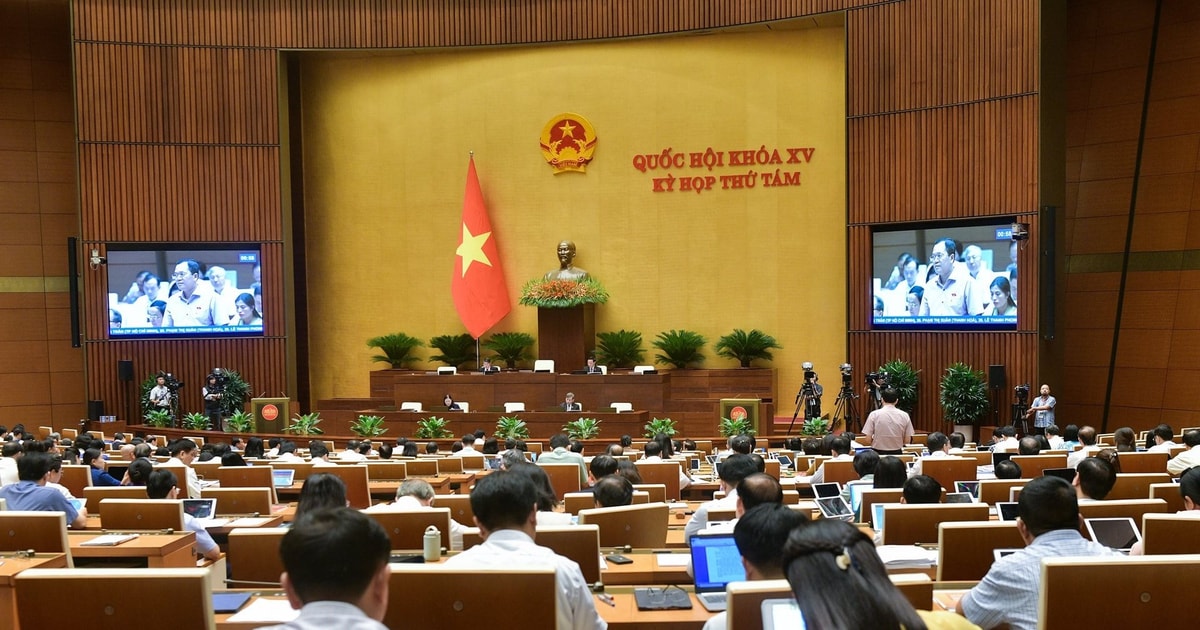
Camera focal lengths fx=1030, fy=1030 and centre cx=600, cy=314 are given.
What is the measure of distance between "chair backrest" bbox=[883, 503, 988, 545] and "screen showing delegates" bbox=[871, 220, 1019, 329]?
992 cm

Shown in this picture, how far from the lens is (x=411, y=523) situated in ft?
15.7

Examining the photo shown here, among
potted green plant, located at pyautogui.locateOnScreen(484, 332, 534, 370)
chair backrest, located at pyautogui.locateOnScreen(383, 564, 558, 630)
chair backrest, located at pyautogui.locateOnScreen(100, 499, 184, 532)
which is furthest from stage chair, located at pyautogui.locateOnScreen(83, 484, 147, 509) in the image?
potted green plant, located at pyautogui.locateOnScreen(484, 332, 534, 370)

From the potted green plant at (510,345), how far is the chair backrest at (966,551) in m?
13.0

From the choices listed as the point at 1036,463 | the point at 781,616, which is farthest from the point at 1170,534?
the point at 1036,463

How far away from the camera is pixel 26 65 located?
57.5 ft

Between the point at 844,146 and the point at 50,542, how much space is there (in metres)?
13.7

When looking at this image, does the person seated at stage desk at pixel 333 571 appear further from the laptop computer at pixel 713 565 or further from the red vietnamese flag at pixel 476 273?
the red vietnamese flag at pixel 476 273

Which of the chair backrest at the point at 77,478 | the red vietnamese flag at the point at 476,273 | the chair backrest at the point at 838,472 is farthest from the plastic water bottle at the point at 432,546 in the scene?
the red vietnamese flag at the point at 476,273

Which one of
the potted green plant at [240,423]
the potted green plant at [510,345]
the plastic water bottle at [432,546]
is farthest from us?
the potted green plant at [510,345]

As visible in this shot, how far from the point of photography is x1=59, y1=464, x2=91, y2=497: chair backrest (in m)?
7.63

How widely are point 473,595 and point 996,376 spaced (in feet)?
39.6

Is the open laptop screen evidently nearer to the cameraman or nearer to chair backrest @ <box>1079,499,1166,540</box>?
chair backrest @ <box>1079,499,1166,540</box>

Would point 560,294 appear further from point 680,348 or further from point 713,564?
point 713,564

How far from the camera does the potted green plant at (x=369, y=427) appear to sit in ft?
46.2
